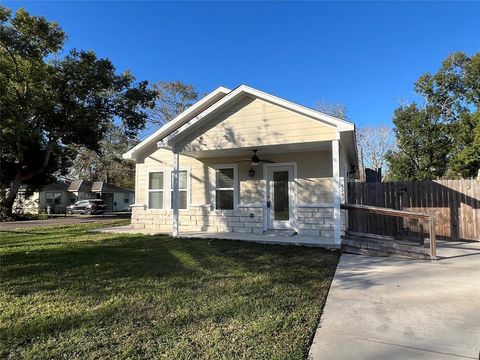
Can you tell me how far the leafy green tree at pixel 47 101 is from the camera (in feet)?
63.3

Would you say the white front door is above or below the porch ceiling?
below

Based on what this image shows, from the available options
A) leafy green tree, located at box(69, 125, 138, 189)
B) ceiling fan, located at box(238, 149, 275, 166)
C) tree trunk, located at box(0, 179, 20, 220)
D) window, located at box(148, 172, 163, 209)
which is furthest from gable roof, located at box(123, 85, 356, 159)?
leafy green tree, located at box(69, 125, 138, 189)

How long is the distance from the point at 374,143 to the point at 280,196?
Result: 107 ft

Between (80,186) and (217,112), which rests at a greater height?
(217,112)

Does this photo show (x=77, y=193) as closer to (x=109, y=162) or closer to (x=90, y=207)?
(x=109, y=162)

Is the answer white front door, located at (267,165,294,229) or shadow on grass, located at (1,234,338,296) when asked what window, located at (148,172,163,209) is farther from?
white front door, located at (267,165,294,229)

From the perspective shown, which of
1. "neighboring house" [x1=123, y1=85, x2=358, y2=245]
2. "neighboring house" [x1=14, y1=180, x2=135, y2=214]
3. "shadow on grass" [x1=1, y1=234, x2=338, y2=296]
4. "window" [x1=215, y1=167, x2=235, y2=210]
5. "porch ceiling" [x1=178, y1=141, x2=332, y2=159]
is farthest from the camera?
"neighboring house" [x1=14, y1=180, x2=135, y2=214]

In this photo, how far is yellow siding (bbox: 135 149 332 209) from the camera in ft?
32.5

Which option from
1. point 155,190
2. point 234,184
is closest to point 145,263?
point 234,184

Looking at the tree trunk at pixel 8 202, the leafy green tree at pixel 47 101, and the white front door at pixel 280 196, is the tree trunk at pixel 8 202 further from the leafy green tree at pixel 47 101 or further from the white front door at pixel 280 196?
the white front door at pixel 280 196

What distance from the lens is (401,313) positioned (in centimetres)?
405

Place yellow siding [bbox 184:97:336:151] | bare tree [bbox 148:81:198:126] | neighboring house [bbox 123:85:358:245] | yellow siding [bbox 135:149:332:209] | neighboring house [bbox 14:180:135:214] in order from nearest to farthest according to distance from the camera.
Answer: yellow siding [bbox 184:97:336:151] → neighboring house [bbox 123:85:358:245] → yellow siding [bbox 135:149:332:209] → bare tree [bbox 148:81:198:126] → neighboring house [bbox 14:180:135:214]

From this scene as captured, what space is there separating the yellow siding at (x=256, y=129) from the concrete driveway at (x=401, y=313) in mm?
3524

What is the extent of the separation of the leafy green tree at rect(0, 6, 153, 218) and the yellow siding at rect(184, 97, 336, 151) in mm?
15175
